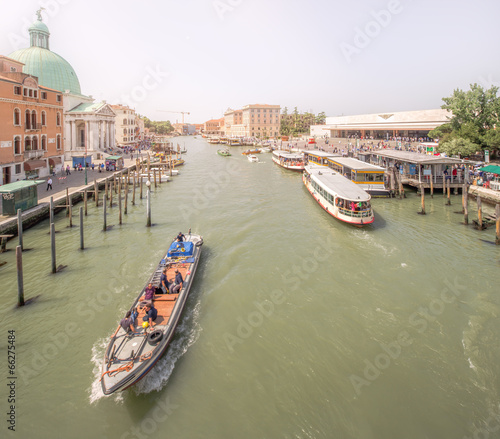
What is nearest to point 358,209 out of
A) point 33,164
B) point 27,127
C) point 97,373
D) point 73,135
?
point 97,373

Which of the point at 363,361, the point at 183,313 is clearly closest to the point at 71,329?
the point at 183,313

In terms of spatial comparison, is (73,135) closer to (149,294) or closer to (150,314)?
(149,294)

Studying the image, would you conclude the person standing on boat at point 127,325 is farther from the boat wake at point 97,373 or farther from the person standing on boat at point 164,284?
the person standing on boat at point 164,284

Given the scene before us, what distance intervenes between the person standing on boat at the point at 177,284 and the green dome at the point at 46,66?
65.9m

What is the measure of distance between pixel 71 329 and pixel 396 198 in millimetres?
33452

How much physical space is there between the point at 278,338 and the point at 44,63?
74767mm

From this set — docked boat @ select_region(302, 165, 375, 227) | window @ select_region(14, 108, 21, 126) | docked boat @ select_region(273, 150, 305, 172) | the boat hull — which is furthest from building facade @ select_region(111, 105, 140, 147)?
the boat hull

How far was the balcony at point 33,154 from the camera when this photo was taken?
35.9 meters

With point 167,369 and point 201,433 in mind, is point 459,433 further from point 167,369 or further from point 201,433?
point 167,369

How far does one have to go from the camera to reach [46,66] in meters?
65.1

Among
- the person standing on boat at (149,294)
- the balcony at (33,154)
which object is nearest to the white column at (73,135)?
the balcony at (33,154)

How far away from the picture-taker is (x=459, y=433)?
29.3 ft

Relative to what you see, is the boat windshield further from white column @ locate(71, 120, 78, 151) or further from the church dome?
the church dome

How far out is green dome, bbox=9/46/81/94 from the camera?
63719mm
